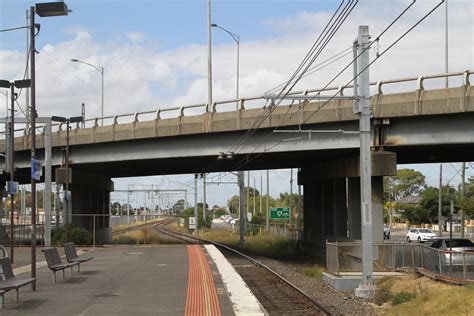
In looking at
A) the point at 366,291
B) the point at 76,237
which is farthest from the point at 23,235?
the point at 366,291

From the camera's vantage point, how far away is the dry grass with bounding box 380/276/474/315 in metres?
14.1

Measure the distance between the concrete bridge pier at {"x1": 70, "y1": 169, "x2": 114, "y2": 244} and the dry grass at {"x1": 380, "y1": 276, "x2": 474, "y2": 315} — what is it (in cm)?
2558

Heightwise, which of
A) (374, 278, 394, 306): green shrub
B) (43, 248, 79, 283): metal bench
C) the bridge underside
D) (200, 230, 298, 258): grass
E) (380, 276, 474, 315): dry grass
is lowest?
(200, 230, 298, 258): grass

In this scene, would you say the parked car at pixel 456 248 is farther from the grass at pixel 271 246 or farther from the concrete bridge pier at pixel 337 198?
the grass at pixel 271 246

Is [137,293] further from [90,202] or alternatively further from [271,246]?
[90,202]

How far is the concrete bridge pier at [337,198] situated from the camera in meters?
28.4

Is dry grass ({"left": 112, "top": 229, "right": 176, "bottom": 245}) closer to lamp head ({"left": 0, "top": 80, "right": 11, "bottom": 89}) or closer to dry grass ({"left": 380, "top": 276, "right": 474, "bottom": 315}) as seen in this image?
lamp head ({"left": 0, "top": 80, "right": 11, "bottom": 89})

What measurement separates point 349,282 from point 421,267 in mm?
2979

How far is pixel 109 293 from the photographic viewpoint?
1523 cm

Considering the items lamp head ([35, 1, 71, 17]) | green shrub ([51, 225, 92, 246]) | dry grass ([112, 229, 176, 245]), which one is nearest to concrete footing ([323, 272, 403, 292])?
lamp head ([35, 1, 71, 17])

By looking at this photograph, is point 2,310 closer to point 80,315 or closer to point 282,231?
point 80,315

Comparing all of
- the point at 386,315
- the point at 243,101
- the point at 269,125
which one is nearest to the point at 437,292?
the point at 386,315

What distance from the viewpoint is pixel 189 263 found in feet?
81.7

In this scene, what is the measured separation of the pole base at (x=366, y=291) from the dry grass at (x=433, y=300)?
0.64 meters
